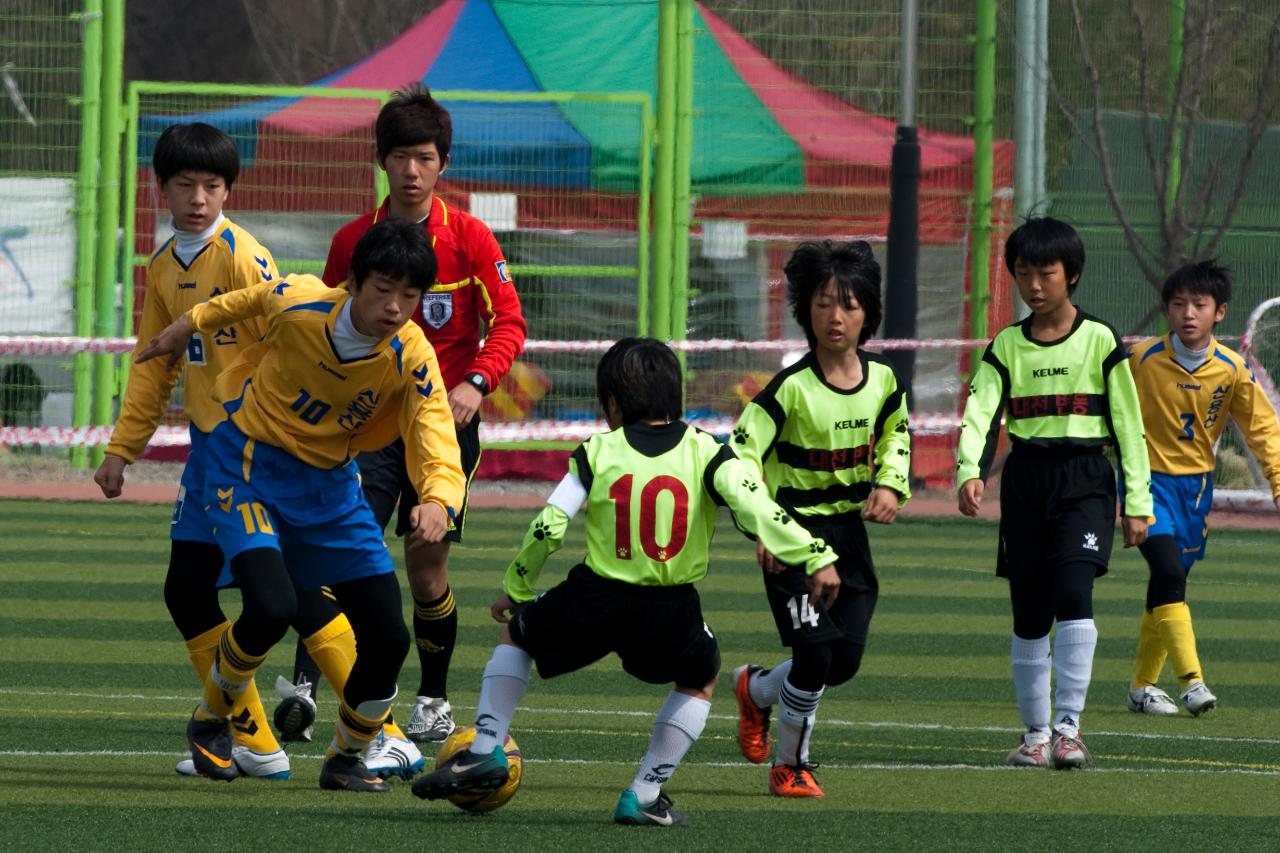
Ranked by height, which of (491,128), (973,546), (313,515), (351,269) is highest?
(491,128)

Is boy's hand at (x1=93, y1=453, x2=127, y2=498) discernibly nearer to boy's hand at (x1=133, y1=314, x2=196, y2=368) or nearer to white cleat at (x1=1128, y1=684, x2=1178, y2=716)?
boy's hand at (x1=133, y1=314, x2=196, y2=368)

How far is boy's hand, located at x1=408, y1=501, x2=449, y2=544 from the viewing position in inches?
230

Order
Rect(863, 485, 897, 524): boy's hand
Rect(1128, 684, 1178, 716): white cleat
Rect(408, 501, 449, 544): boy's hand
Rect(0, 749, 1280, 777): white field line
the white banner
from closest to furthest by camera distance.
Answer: Rect(408, 501, 449, 544): boy's hand < Rect(863, 485, 897, 524): boy's hand < Rect(0, 749, 1280, 777): white field line < Rect(1128, 684, 1178, 716): white cleat < the white banner

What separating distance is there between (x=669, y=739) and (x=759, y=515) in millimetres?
648

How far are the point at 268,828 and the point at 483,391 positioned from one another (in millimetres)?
2074

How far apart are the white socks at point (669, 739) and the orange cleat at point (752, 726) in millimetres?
1387

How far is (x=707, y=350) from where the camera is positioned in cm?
2005

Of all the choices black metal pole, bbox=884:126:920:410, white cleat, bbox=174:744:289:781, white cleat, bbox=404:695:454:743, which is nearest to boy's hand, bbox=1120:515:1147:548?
white cleat, bbox=404:695:454:743

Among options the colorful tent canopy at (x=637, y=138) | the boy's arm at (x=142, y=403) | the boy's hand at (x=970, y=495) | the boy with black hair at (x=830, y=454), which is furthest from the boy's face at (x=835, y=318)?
the colorful tent canopy at (x=637, y=138)

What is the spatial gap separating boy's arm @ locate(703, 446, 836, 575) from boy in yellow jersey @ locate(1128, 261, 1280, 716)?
3.53 meters

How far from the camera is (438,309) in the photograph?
784 centimetres

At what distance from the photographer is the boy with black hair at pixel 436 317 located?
7621mm

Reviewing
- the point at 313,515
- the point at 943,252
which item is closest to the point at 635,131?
the point at 943,252

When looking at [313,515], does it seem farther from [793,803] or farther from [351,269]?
[793,803]
